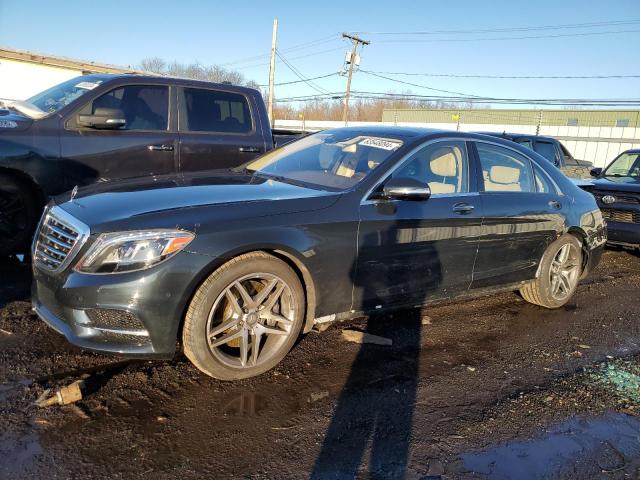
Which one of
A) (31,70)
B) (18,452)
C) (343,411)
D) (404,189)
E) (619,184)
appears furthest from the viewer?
(31,70)

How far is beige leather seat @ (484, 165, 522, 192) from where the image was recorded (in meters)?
4.41

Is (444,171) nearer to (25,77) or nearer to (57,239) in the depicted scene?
(57,239)

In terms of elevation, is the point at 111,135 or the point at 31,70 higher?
the point at 31,70

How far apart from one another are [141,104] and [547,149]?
910 cm

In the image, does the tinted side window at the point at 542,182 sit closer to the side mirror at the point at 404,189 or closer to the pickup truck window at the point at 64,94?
the side mirror at the point at 404,189

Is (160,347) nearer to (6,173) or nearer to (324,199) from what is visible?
(324,199)

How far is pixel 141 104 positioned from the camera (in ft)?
18.4

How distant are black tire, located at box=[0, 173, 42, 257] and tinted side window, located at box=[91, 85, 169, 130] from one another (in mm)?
1125

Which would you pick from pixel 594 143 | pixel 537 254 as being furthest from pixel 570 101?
pixel 537 254

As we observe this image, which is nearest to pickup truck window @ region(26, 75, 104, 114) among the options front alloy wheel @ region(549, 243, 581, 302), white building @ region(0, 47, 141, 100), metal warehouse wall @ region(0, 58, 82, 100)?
front alloy wheel @ region(549, 243, 581, 302)

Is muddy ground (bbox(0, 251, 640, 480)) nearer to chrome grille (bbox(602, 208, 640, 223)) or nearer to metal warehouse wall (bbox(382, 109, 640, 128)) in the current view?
chrome grille (bbox(602, 208, 640, 223))

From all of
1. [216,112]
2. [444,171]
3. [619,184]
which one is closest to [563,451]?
[444,171]

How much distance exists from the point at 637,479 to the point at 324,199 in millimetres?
2338

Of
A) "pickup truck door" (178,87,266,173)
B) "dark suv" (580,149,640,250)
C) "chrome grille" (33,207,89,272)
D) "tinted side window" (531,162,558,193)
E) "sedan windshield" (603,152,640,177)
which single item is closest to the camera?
"chrome grille" (33,207,89,272)
